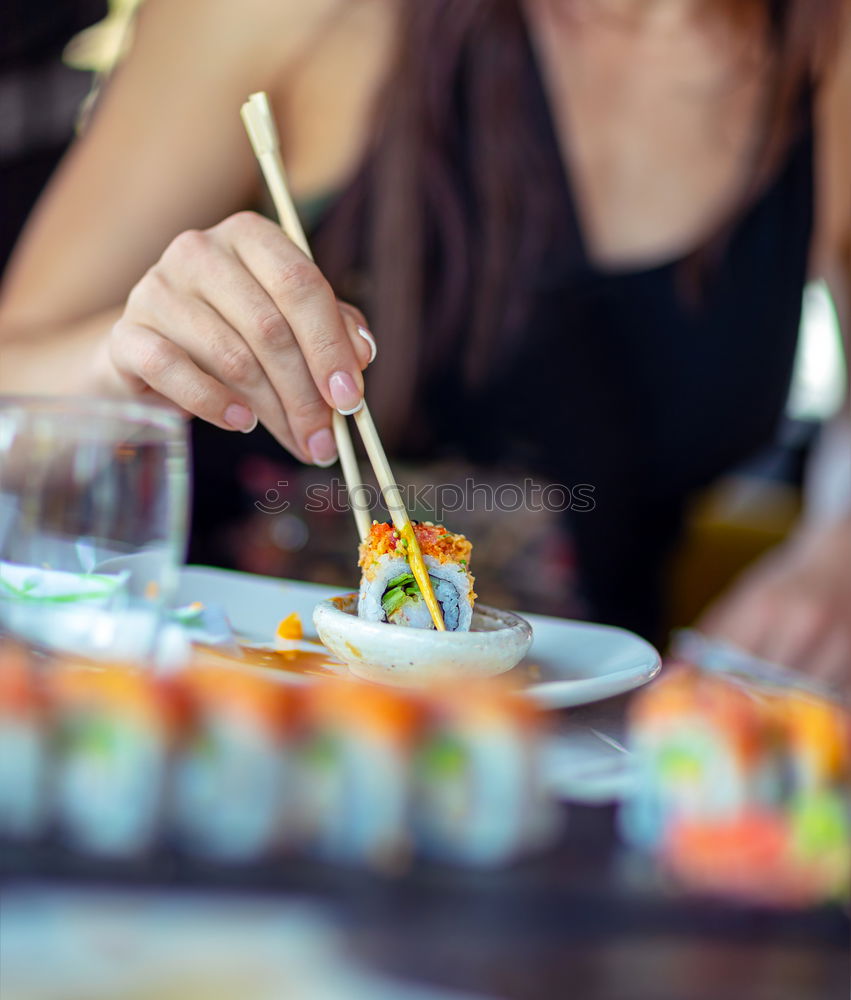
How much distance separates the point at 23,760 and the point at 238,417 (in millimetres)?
203

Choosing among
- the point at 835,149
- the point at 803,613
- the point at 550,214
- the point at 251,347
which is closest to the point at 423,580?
the point at 251,347

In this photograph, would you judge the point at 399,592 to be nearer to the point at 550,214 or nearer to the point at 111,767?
the point at 111,767

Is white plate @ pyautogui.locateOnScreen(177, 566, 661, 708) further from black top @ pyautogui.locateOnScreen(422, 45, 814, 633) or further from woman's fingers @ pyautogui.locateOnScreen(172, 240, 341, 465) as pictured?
black top @ pyautogui.locateOnScreen(422, 45, 814, 633)

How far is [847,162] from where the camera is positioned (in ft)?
3.59

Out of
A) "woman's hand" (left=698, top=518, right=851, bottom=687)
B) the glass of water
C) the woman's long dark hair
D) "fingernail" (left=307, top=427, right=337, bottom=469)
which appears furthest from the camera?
the woman's long dark hair

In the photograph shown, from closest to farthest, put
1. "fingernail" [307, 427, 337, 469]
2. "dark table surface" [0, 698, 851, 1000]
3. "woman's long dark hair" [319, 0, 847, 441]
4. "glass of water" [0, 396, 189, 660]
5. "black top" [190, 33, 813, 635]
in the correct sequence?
1. "dark table surface" [0, 698, 851, 1000]
2. "glass of water" [0, 396, 189, 660]
3. "fingernail" [307, 427, 337, 469]
4. "woman's long dark hair" [319, 0, 847, 441]
5. "black top" [190, 33, 813, 635]

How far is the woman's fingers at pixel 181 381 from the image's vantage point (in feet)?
Answer: 1.20

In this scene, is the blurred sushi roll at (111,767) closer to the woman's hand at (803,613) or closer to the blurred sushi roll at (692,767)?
the blurred sushi roll at (692,767)

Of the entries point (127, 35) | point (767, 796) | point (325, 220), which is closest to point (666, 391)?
point (325, 220)

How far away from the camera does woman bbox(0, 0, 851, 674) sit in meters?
0.82

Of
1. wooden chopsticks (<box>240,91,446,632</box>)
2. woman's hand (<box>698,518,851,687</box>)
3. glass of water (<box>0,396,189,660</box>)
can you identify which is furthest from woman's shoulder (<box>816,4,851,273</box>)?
glass of water (<box>0,396,189,660</box>)

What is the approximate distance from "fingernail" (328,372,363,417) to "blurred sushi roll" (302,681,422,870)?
17cm

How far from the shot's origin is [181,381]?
0.37 m

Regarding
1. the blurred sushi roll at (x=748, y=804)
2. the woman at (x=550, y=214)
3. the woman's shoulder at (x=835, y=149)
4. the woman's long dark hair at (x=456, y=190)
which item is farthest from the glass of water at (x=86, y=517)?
the woman's shoulder at (x=835, y=149)
